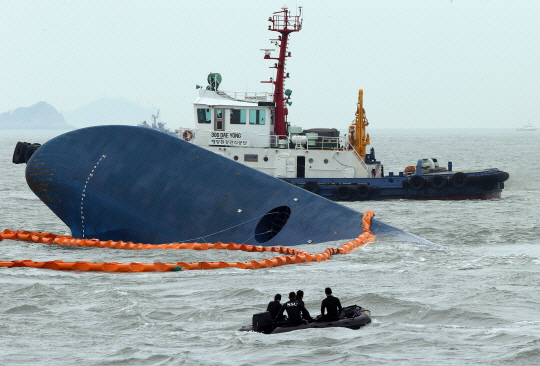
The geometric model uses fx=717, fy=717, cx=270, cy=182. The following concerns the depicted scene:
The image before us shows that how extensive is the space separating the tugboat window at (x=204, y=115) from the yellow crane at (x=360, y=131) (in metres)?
8.58

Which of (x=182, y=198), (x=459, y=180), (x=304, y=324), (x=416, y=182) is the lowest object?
(x=304, y=324)

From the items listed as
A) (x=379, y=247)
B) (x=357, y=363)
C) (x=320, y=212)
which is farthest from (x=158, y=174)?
(x=357, y=363)

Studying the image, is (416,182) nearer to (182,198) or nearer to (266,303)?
(182,198)

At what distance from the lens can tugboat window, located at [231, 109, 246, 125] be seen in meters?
33.7

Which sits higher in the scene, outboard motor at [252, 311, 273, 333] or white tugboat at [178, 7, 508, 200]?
white tugboat at [178, 7, 508, 200]

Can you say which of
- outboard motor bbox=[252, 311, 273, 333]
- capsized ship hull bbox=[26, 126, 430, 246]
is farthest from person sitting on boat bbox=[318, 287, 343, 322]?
capsized ship hull bbox=[26, 126, 430, 246]

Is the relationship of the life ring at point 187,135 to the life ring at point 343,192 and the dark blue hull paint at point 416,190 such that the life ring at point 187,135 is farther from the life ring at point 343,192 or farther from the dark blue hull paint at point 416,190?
the life ring at point 343,192

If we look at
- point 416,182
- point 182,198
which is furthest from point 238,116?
point 182,198

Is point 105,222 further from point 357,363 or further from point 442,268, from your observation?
point 357,363

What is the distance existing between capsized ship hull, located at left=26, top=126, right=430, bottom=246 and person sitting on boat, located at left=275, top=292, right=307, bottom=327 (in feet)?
27.1

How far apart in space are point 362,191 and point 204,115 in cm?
900

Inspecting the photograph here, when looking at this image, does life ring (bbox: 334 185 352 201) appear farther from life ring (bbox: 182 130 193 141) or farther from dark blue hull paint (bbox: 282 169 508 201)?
life ring (bbox: 182 130 193 141)

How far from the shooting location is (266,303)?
1467 cm

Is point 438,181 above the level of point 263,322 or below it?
above
